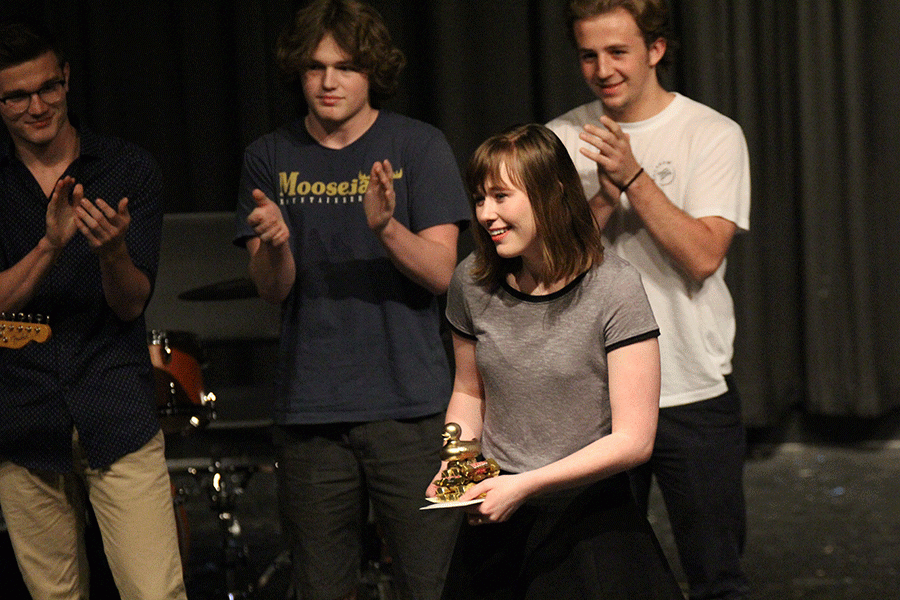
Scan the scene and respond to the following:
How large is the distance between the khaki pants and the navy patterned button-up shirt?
0.05m

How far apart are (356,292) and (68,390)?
712 millimetres

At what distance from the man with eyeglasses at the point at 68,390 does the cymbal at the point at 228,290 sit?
105 cm

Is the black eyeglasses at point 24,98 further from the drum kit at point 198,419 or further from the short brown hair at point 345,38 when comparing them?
the drum kit at point 198,419

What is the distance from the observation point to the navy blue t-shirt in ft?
8.23

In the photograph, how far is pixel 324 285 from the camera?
254cm

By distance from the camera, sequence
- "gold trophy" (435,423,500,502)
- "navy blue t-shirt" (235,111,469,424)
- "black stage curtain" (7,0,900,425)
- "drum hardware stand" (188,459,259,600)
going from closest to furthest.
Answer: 1. "gold trophy" (435,423,500,502)
2. "navy blue t-shirt" (235,111,469,424)
3. "drum hardware stand" (188,459,259,600)
4. "black stage curtain" (7,0,900,425)

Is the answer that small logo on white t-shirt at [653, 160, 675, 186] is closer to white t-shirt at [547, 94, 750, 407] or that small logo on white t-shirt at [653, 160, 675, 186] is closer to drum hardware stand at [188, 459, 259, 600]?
white t-shirt at [547, 94, 750, 407]

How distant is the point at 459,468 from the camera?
1783 mm

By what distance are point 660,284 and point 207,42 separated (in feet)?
10.3

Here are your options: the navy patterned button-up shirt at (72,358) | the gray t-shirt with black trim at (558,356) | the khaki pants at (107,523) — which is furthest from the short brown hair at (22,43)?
the gray t-shirt with black trim at (558,356)

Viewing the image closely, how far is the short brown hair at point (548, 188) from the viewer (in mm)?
1906

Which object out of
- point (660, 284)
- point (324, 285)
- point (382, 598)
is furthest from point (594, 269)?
point (382, 598)

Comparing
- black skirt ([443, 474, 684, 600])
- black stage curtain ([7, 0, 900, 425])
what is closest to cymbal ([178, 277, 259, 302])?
black stage curtain ([7, 0, 900, 425])

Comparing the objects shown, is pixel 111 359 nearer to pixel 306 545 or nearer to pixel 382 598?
pixel 306 545
